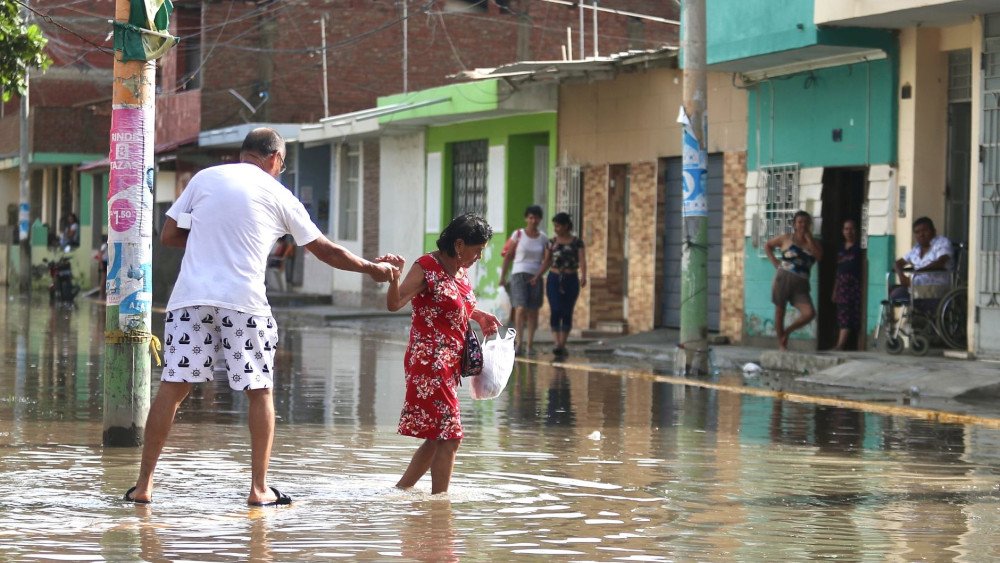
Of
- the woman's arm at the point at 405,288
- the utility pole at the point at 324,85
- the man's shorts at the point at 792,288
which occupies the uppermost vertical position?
the utility pole at the point at 324,85

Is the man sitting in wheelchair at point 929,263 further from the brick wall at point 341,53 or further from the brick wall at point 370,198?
the brick wall at point 341,53

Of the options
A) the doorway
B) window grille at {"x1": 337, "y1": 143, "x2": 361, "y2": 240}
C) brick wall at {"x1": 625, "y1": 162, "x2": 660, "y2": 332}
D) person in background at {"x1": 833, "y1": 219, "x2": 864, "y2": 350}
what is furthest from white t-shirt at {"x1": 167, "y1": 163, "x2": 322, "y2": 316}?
window grille at {"x1": 337, "y1": 143, "x2": 361, "y2": 240}

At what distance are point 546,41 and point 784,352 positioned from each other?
1990 centimetres

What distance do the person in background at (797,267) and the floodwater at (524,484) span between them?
514cm

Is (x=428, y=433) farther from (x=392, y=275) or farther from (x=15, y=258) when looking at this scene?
(x=15, y=258)

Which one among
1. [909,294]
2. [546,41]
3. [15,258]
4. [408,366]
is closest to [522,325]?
[909,294]

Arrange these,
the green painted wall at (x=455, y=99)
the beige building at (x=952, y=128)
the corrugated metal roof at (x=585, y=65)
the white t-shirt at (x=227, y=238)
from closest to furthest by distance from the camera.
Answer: the white t-shirt at (x=227, y=238)
the beige building at (x=952, y=128)
the corrugated metal roof at (x=585, y=65)
the green painted wall at (x=455, y=99)

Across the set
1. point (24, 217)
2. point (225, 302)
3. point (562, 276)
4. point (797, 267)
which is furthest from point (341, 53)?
point (225, 302)

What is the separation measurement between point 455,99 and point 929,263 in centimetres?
1225

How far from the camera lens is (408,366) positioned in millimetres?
8242

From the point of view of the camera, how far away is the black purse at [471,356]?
8359mm

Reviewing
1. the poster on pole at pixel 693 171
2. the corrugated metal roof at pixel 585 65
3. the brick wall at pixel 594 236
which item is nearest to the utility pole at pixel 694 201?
the poster on pole at pixel 693 171

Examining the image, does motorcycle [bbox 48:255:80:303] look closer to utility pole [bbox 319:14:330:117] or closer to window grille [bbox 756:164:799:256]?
utility pole [bbox 319:14:330:117]

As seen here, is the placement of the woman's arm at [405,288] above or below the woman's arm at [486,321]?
above
